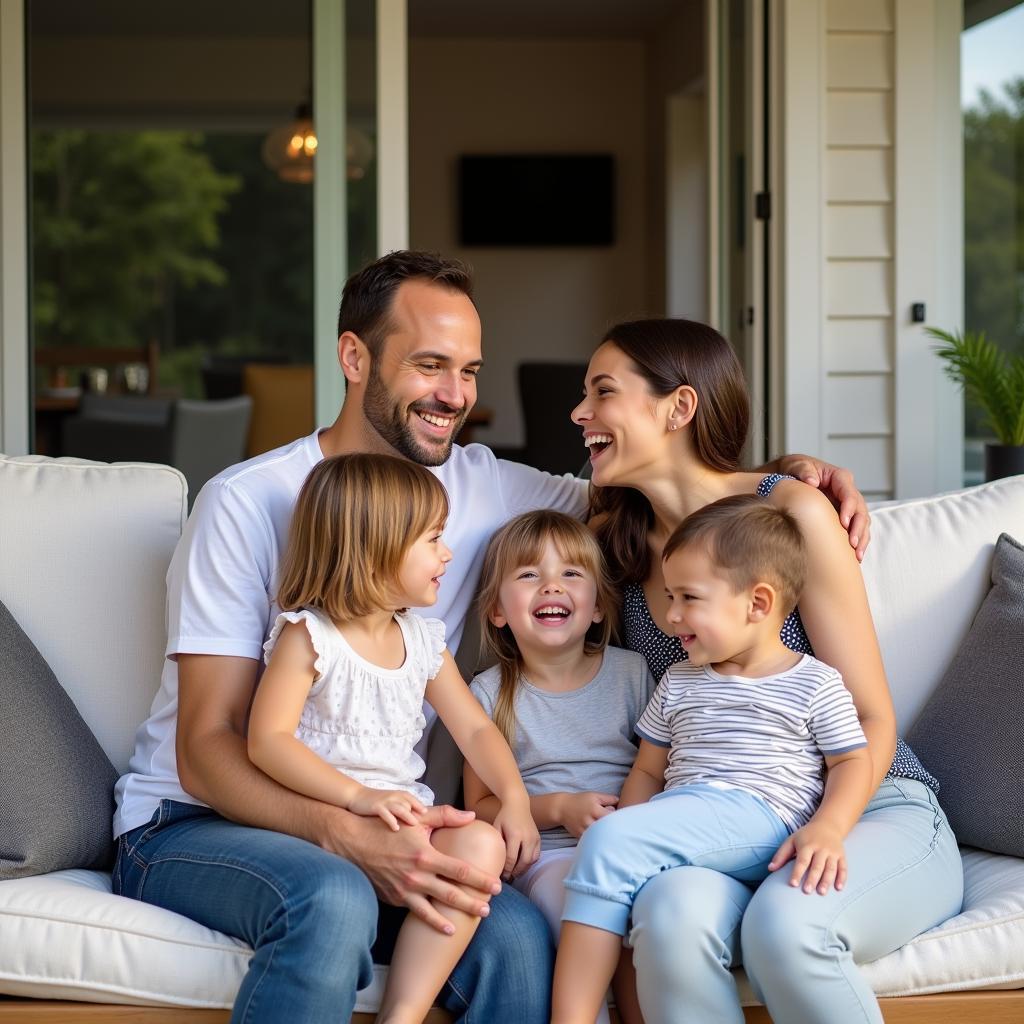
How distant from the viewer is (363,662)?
176 cm

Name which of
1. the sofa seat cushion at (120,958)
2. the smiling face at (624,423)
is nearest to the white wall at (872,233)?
the smiling face at (624,423)

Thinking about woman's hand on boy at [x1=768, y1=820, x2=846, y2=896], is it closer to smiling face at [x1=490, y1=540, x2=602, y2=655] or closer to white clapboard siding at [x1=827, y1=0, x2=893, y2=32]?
smiling face at [x1=490, y1=540, x2=602, y2=655]

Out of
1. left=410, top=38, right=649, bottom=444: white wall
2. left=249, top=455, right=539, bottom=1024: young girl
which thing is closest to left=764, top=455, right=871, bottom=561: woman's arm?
left=249, top=455, right=539, bottom=1024: young girl

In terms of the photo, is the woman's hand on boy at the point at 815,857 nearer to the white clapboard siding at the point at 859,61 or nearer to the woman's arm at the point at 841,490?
the woman's arm at the point at 841,490

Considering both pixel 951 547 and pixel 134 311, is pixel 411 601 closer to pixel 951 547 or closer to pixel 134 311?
pixel 951 547

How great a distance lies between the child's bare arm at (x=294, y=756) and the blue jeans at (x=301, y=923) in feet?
0.24

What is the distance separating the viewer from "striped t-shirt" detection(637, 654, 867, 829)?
1728mm

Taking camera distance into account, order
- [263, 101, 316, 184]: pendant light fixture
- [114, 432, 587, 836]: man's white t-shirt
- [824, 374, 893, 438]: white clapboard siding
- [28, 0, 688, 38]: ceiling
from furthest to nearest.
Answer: [28, 0, 688, 38]: ceiling → [263, 101, 316, 184]: pendant light fixture → [824, 374, 893, 438]: white clapboard siding → [114, 432, 587, 836]: man's white t-shirt

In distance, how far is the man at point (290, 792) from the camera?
153cm

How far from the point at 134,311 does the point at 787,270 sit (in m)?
7.85

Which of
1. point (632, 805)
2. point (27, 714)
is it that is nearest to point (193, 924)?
point (27, 714)

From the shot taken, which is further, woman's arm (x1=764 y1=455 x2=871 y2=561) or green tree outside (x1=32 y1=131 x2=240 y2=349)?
green tree outside (x1=32 y1=131 x2=240 y2=349)

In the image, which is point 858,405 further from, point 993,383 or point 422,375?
point 422,375

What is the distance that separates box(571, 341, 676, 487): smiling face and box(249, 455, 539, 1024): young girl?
0.29 m
